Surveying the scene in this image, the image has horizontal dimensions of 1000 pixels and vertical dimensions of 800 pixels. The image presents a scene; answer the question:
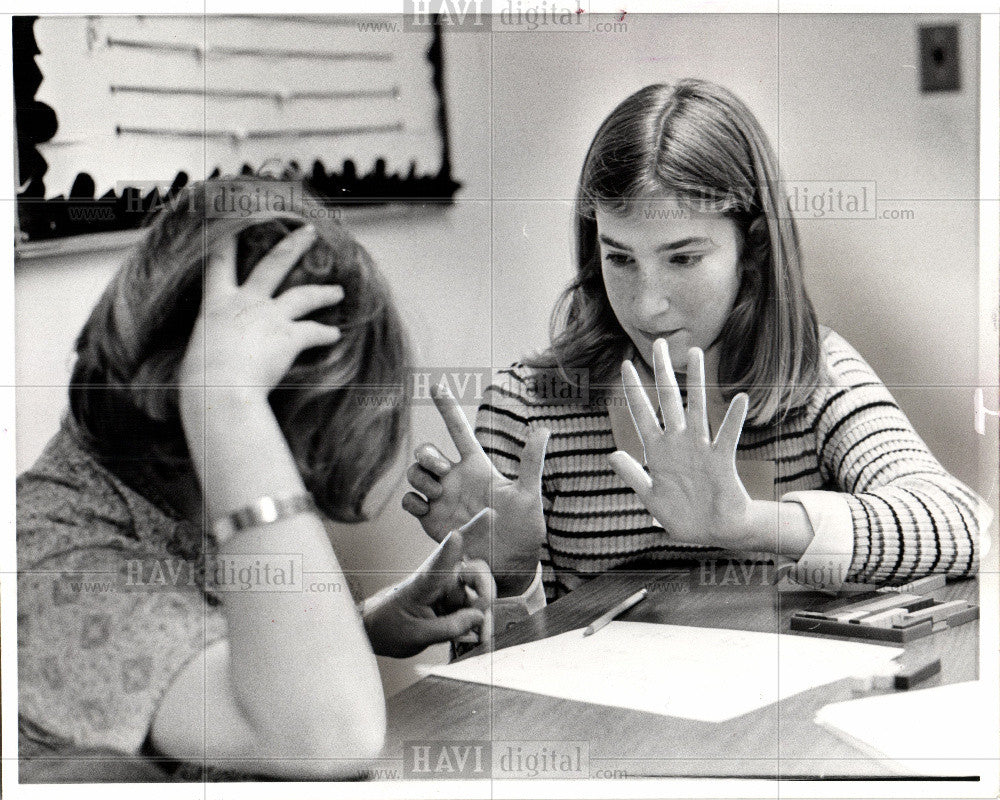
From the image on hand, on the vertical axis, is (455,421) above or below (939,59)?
below

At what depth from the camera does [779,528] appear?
1.63m

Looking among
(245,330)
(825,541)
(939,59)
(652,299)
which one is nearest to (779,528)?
(825,541)

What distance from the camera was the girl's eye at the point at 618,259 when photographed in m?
1.63

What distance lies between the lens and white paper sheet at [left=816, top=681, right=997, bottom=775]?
4.74 ft

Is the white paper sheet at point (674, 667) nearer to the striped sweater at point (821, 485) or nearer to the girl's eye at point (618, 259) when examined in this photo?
the striped sweater at point (821, 485)

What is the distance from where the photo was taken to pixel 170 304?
5.37 feet

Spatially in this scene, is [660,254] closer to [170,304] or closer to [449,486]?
[449,486]

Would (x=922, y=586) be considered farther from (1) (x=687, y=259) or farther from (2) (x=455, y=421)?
(2) (x=455, y=421)

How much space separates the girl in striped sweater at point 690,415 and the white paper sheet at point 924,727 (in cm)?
20

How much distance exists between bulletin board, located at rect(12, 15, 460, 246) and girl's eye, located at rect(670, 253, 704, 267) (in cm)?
38

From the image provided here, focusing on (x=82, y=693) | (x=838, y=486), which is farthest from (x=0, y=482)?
(x=838, y=486)

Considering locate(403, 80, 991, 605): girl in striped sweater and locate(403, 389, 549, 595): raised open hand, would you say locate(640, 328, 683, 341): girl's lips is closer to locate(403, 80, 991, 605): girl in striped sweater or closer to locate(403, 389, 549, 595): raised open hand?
locate(403, 80, 991, 605): girl in striped sweater

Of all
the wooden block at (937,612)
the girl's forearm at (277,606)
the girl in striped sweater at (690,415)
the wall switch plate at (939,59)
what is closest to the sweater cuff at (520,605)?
the girl in striped sweater at (690,415)

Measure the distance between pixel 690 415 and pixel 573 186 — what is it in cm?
41
